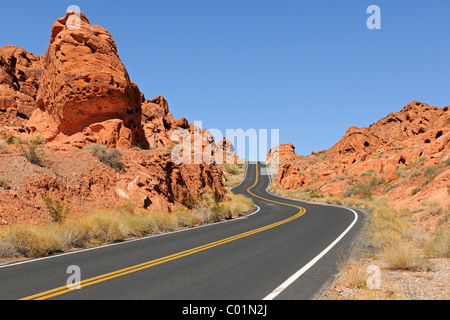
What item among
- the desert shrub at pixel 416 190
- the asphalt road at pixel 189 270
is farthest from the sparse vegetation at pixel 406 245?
the desert shrub at pixel 416 190

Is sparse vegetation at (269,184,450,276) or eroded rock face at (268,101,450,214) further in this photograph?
eroded rock face at (268,101,450,214)

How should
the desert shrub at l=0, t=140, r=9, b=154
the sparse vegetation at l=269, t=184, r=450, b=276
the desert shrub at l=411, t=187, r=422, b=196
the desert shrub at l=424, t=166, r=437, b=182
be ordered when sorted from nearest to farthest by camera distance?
the sparse vegetation at l=269, t=184, r=450, b=276
the desert shrub at l=0, t=140, r=9, b=154
the desert shrub at l=411, t=187, r=422, b=196
the desert shrub at l=424, t=166, r=437, b=182

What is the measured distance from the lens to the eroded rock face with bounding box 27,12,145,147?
22.8 meters

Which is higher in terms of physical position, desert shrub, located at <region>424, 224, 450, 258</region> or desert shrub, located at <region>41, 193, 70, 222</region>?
desert shrub, located at <region>41, 193, 70, 222</region>

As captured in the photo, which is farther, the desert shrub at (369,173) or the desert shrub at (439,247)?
the desert shrub at (369,173)

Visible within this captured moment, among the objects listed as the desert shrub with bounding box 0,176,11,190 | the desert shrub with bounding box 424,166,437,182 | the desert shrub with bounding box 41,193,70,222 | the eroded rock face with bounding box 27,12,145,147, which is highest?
the eroded rock face with bounding box 27,12,145,147

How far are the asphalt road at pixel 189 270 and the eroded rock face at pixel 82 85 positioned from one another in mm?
14406

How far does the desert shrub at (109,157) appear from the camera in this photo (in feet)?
62.8

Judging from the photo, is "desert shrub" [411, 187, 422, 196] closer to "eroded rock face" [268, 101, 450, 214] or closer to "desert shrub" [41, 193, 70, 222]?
"eroded rock face" [268, 101, 450, 214]

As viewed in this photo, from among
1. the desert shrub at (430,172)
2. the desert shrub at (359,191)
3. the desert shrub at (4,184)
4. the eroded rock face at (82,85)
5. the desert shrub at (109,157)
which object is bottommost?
the desert shrub at (359,191)

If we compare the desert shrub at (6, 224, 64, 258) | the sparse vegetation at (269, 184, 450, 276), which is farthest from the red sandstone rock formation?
the sparse vegetation at (269, 184, 450, 276)

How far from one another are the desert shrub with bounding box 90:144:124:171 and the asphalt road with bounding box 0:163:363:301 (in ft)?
27.8

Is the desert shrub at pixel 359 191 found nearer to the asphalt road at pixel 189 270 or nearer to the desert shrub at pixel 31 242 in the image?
the asphalt road at pixel 189 270
